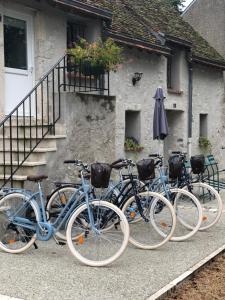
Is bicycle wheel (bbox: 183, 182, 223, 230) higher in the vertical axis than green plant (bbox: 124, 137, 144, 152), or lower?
lower

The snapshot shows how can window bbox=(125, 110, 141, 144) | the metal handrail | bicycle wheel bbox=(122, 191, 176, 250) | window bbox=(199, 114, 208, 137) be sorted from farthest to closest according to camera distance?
1. window bbox=(199, 114, 208, 137)
2. window bbox=(125, 110, 141, 144)
3. the metal handrail
4. bicycle wheel bbox=(122, 191, 176, 250)

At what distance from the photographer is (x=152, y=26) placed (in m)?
13.3

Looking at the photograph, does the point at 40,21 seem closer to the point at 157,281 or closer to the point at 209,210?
the point at 209,210

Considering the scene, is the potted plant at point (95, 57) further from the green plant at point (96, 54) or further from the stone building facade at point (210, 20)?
the stone building facade at point (210, 20)

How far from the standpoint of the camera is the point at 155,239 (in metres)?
6.41

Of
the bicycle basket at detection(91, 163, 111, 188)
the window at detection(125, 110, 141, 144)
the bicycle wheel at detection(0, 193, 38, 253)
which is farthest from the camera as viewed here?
the window at detection(125, 110, 141, 144)

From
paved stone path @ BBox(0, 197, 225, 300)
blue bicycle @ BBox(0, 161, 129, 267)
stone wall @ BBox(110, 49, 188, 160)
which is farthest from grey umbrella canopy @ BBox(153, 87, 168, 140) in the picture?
blue bicycle @ BBox(0, 161, 129, 267)

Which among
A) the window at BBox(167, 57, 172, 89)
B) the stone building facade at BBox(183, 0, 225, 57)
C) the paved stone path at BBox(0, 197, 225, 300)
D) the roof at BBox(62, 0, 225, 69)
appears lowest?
the paved stone path at BBox(0, 197, 225, 300)

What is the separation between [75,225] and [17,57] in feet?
14.3

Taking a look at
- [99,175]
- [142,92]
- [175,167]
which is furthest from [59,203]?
[142,92]

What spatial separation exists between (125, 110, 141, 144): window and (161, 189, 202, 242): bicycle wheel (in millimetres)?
5161

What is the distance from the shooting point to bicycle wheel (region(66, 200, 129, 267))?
5395mm

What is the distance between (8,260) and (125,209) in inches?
67.6

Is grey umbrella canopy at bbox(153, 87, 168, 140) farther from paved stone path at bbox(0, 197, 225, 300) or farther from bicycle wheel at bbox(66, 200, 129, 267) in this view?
bicycle wheel at bbox(66, 200, 129, 267)
